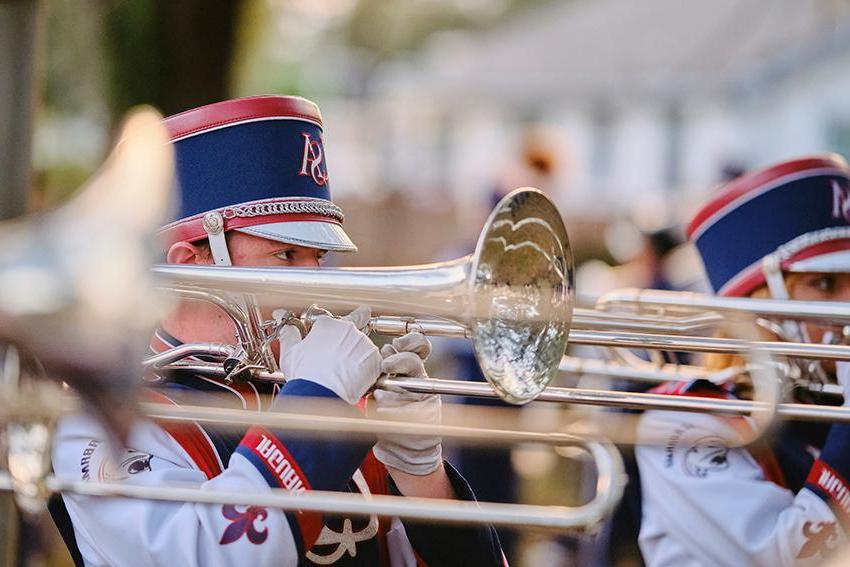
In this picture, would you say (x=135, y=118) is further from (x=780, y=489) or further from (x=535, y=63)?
(x=535, y=63)

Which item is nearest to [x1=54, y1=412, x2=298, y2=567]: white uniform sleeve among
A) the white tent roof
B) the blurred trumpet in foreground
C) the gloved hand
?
the gloved hand

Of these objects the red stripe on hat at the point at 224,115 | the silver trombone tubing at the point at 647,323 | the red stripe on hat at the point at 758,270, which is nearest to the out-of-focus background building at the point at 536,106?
the red stripe on hat at the point at 224,115

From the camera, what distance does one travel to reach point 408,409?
2.25 meters

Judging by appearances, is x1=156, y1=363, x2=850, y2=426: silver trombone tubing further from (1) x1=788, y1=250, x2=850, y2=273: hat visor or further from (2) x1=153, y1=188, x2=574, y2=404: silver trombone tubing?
(1) x1=788, y1=250, x2=850, y2=273: hat visor

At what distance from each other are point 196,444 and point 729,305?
118 cm

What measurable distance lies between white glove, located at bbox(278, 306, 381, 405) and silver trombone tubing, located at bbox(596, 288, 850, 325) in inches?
36.1

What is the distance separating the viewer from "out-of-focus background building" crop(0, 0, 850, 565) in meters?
7.04

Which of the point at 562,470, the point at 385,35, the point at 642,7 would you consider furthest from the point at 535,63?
the point at 385,35

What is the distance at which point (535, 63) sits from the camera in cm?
2216

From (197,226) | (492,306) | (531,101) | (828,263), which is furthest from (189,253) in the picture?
(531,101)

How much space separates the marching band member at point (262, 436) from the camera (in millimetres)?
2045

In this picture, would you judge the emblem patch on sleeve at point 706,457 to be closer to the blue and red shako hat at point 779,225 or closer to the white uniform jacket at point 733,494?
the white uniform jacket at point 733,494

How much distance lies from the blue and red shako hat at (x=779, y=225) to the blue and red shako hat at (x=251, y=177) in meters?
1.27

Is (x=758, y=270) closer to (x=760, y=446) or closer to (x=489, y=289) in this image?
(x=760, y=446)
